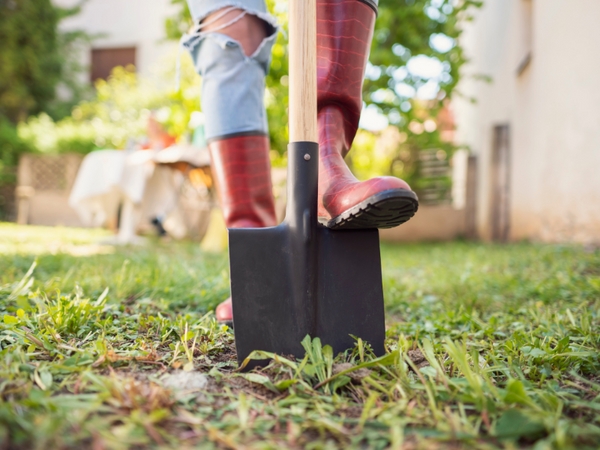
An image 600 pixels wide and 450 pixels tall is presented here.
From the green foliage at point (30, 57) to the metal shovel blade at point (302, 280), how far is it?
9.50 m

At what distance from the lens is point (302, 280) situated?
0.80 meters

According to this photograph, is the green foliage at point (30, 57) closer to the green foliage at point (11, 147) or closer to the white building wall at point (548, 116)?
the green foliage at point (11, 147)

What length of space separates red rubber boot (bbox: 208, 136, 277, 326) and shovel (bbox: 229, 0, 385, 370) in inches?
10.6

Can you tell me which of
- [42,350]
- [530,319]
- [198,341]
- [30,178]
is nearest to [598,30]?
[530,319]

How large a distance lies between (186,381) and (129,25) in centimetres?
1324

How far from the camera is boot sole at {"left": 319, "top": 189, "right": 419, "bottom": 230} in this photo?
28.8 inches

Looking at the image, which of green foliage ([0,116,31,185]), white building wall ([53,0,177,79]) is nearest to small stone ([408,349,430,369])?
green foliage ([0,116,31,185])

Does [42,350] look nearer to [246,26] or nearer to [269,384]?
[269,384]

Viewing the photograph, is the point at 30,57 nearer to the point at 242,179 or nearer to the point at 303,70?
the point at 242,179

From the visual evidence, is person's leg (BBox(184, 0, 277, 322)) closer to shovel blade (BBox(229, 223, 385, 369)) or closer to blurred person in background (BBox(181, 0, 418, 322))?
blurred person in background (BBox(181, 0, 418, 322))

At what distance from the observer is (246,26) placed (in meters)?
1.10

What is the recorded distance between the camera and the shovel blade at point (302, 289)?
0.78 metres

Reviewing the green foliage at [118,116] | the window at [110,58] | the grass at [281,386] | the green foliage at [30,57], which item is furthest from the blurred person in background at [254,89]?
the window at [110,58]

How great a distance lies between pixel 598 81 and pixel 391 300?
2455 mm
